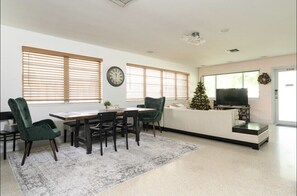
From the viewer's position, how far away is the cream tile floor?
199 centimetres

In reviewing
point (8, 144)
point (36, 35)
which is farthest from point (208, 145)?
point (36, 35)

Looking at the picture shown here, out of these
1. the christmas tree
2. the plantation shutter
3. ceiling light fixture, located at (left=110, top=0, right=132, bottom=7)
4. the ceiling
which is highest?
the ceiling

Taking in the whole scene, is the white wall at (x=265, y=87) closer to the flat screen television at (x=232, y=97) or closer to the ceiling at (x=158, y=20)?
the flat screen television at (x=232, y=97)

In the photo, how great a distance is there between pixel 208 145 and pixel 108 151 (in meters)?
2.11

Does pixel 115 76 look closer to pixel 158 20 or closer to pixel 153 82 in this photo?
pixel 153 82

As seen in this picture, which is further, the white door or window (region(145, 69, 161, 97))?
window (region(145, 69, 161, 97))

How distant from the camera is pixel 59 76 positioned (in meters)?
4.10

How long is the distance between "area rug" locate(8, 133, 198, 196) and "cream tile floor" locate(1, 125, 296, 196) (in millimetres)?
143

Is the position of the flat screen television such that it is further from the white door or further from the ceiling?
the ceiling

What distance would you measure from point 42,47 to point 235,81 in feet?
→ 23.0

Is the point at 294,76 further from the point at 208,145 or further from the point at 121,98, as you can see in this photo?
the point at 121,98

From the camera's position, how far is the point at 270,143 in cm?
383

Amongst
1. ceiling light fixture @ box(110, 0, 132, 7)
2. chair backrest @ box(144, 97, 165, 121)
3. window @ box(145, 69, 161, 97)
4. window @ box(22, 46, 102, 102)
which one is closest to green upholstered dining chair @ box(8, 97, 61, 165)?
window @ box(22, 46, 102, 102)

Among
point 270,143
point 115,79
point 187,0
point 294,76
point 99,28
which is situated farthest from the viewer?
point 294,76
